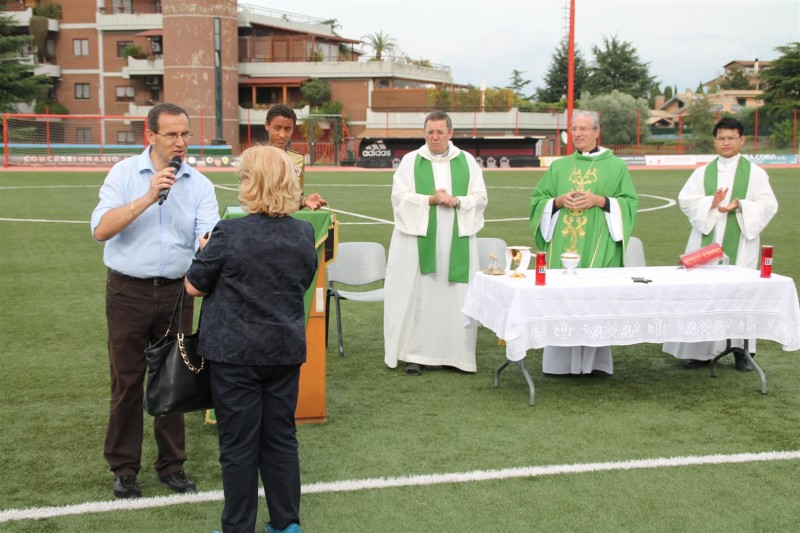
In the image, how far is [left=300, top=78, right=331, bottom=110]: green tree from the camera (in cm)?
6022

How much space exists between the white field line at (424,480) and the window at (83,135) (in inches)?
1754

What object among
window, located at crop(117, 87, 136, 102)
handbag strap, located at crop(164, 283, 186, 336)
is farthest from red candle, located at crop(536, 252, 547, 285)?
window, located at crop(117, 87, 136, 102)

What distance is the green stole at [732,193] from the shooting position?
7.88 metres

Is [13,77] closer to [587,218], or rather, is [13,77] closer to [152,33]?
[152,33]

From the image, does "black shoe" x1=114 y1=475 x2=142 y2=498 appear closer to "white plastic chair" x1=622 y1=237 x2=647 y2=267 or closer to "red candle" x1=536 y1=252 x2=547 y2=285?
"red candle" x1=536 y1=252 x2=547 y2=285

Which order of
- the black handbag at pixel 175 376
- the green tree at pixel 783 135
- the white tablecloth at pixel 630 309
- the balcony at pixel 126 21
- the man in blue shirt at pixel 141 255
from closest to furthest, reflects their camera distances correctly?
1. the black handbag at pixel 175 376
2. the man in blue shirt at pixel 141 255
3. the white tablecloth at pixel 630 309
4. the green tree at pixel 783 135
5. the balcony at pixel 126 21

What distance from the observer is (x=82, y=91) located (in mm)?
64062

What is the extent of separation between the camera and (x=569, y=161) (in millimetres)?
7562

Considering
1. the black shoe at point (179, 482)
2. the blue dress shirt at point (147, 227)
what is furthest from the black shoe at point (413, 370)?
the blue dress shirt at point (147, 227)

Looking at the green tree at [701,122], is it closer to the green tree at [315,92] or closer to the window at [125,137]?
the green tree at [315,92]

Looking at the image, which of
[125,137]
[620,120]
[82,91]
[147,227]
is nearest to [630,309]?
[147,227]

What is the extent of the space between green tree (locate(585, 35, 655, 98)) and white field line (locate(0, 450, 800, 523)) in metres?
72.1

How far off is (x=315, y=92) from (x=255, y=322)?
57670 millimetres

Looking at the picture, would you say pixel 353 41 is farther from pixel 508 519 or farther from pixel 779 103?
pixel 508 519
